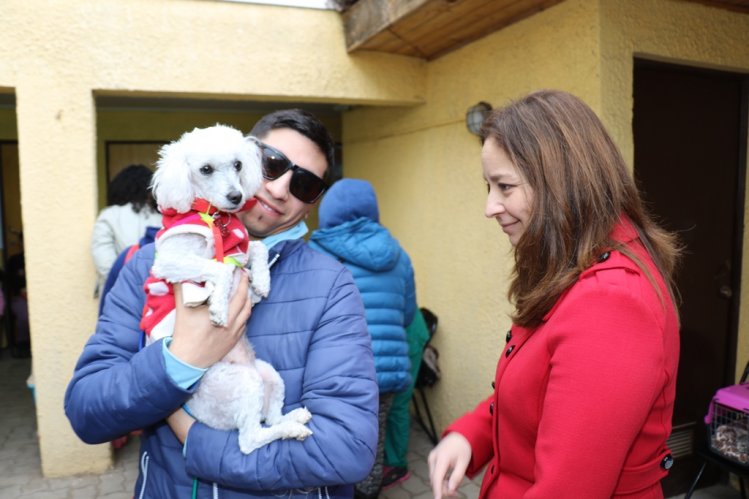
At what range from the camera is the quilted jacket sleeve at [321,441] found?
129cm

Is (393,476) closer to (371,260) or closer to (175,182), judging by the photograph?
(371,260)

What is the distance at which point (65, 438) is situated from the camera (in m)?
4.20

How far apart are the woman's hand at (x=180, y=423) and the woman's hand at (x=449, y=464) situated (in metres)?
0.66

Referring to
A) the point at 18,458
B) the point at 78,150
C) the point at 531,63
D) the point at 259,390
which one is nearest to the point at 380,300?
the point at 531,63

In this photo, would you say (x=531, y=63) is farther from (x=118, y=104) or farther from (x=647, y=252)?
(x=118, y=104)

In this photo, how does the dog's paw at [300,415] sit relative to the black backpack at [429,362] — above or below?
above

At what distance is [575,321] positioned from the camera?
114 centimetres

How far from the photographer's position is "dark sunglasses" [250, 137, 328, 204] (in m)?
1.68

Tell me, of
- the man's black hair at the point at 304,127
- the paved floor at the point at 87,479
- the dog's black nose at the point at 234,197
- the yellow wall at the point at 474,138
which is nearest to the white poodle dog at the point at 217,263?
the dog's black nose at the point at 234,197

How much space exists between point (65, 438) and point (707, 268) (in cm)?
505

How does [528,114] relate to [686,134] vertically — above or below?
below

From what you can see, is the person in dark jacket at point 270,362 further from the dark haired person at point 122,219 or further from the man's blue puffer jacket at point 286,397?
the dark haired person at point 122,219

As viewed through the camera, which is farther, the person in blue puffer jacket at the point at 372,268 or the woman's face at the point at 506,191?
the person in blue puffer jacket at the point at 372,268

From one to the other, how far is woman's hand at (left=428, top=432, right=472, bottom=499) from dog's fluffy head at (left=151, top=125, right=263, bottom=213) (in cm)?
94
